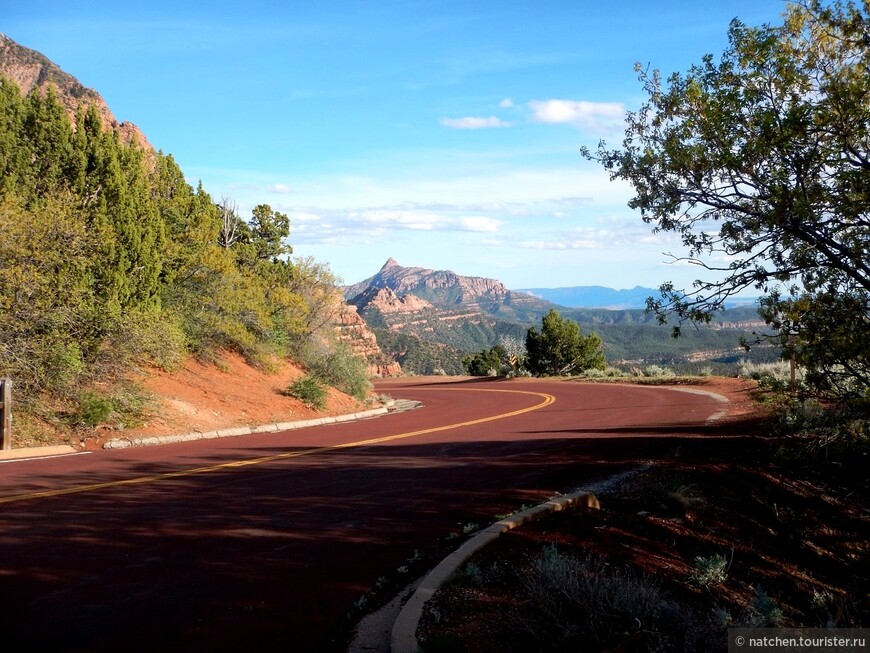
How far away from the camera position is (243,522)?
796cm

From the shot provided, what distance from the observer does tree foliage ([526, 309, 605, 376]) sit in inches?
2163

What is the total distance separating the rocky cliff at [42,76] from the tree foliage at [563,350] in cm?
3629

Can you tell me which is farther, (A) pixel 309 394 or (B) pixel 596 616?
(A) pixel 309 394

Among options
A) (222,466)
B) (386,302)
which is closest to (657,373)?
(222,466)

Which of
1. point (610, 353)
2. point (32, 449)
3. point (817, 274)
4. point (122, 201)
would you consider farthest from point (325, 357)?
point (610, 353)

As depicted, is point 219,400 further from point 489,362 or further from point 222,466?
point 489,362

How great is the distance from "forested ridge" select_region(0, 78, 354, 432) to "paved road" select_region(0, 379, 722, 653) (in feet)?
11.6

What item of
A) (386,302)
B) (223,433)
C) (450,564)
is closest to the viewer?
(450,564)

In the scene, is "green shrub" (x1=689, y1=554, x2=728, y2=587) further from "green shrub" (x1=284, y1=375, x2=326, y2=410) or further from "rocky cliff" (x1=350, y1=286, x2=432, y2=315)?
"rocky cliff" (x1=350, y1=286, x2=432, y2=315)

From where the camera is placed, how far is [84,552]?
6.71 metres

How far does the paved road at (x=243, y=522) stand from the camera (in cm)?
509

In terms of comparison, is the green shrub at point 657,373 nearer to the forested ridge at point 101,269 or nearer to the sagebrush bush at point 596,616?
the forested ridge at point 101,269

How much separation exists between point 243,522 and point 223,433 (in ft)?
33.4

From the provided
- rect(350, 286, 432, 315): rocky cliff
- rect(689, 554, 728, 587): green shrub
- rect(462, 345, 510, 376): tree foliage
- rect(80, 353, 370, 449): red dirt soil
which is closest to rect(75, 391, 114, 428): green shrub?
rect(80, 353, 370, 449): red dirt soil
